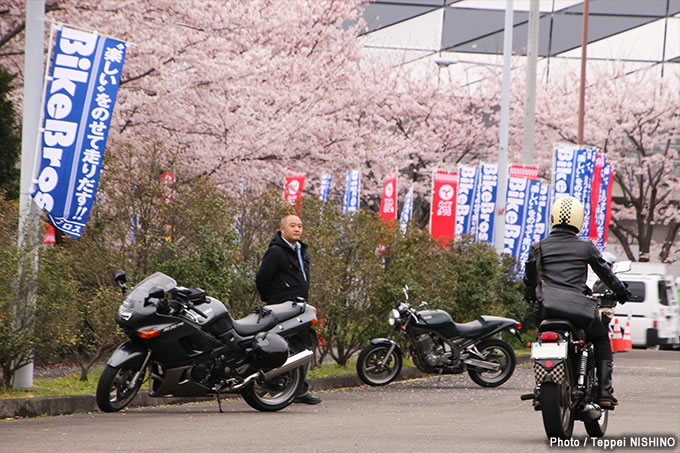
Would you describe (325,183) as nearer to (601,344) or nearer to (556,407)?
(601,344)

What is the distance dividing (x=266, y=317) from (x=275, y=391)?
27.9 inches

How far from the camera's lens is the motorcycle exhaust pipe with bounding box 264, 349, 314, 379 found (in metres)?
9.77

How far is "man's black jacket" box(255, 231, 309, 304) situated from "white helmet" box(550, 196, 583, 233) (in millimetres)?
3590

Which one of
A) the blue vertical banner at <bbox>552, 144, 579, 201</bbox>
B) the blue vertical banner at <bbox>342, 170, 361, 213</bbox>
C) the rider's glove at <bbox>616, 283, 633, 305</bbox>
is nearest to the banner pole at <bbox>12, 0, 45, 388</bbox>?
the rider's glove at <bbox>616, 283, 633, 305</bbox>

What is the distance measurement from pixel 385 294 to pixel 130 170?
4427mm

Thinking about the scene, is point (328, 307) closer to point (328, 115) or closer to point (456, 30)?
point (328, 115)

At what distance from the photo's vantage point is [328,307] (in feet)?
43.7

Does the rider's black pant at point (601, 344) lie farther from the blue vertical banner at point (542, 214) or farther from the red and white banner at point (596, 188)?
the red and white banner at point (596, 188)

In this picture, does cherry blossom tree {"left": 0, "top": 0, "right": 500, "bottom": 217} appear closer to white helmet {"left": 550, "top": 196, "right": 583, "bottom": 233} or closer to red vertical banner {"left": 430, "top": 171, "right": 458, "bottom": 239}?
red vertical banner {"left": 430, "top": 171, "right": 458, "bottom": 239}

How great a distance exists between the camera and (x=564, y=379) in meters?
7.02

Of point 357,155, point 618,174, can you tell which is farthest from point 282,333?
point 618,174

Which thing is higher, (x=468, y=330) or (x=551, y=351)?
(x=551, y=351)

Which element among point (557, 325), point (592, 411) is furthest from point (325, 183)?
point (557, 325)

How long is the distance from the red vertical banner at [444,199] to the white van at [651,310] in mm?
4495
